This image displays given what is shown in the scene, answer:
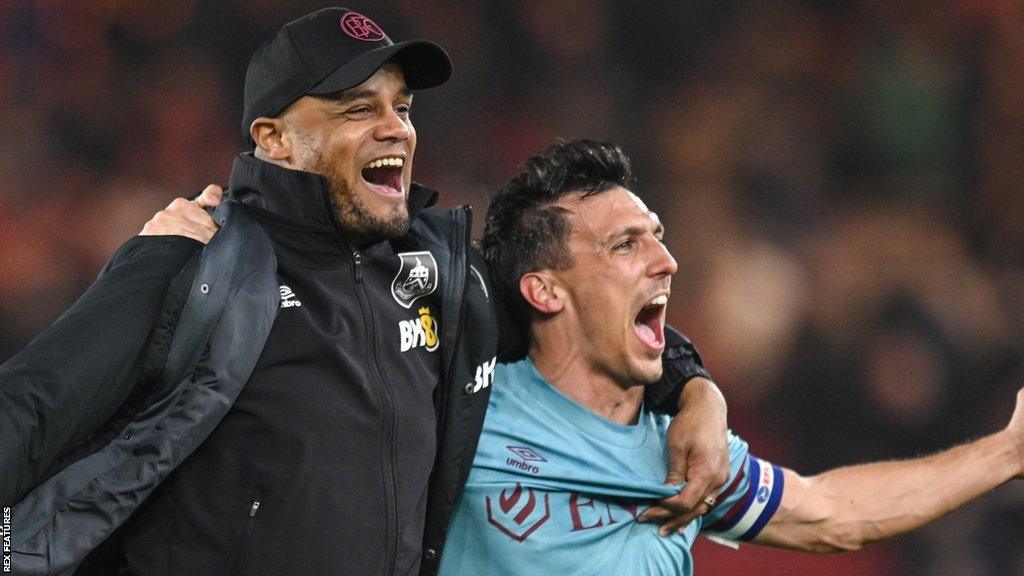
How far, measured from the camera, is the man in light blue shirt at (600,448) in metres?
2.92

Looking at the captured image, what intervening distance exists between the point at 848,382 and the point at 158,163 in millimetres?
3256

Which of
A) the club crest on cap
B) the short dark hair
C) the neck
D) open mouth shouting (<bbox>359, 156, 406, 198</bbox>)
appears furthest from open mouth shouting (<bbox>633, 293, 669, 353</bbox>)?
the club crest on cap

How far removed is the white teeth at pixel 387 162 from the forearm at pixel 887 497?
123 centimetres

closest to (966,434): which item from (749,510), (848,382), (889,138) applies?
(848,382)

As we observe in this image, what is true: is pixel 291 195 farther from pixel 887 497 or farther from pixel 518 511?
pixel 887 497

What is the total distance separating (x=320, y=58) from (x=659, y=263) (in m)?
0.96

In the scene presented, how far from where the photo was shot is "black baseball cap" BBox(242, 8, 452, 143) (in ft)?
8.84

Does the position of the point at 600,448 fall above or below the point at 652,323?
below

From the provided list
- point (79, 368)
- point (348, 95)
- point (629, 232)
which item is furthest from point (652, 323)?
point (79, 368)

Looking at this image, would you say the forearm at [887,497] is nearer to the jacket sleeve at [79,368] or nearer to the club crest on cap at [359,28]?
the club crest on cap at [359,28]

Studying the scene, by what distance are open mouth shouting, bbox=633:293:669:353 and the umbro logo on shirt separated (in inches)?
36.5

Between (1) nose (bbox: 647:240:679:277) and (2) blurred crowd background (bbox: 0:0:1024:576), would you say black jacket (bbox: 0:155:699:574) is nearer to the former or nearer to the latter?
(1) nose (bbox: 647:240:679:277)

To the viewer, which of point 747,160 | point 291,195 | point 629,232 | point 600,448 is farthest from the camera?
point 747,160

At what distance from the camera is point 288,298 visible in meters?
2.56
